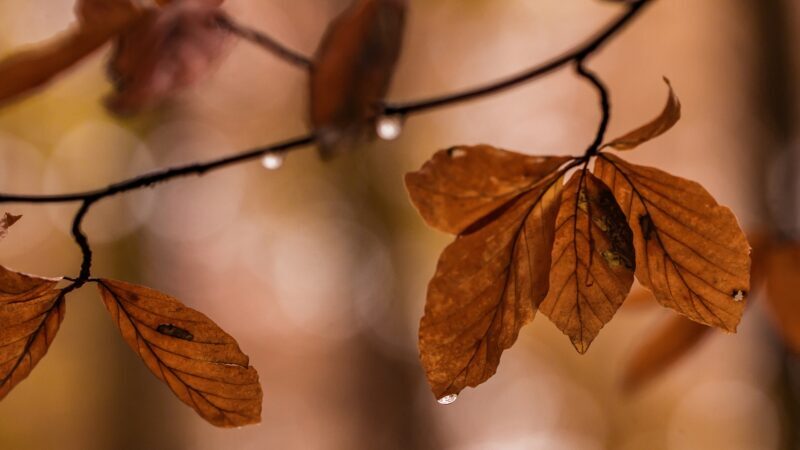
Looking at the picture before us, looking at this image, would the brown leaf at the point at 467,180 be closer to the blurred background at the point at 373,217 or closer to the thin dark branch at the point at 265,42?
the thin dark branch at the point at 265,42

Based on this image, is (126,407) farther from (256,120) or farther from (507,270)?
(507,270)

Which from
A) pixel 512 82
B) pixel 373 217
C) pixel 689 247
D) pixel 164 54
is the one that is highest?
pixel 373 217

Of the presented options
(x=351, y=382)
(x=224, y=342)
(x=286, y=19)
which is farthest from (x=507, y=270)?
(x=351, y=382)

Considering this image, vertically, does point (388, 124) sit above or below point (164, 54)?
below

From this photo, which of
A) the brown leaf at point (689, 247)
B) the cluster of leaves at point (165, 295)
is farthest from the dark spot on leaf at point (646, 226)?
the cluster of leaves at point (165, 295)

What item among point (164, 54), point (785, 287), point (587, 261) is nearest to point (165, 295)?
point (164, 54)

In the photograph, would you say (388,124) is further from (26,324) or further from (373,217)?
(373,217)
